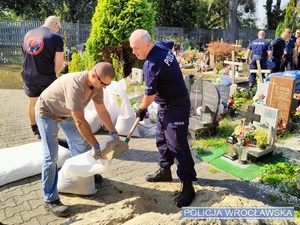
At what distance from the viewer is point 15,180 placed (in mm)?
3512

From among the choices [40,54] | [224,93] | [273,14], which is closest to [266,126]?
[224,93]

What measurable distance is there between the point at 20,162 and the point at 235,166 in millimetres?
2910

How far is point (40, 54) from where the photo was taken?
438cm

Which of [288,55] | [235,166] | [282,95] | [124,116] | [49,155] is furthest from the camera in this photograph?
[288,55]

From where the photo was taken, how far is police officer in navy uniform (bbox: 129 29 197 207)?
2.96 metres

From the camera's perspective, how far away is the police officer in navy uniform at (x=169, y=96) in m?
2.96

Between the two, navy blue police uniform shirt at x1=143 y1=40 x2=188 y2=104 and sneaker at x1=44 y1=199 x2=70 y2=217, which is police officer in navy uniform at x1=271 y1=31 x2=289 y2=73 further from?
sneaker at x1=44 y1=199 x2=70 y2=217

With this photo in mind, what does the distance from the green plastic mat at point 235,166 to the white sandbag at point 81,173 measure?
6.09 ft

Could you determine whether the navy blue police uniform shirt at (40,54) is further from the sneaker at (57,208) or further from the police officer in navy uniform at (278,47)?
A: the police officer in navy uniform at (278,47)

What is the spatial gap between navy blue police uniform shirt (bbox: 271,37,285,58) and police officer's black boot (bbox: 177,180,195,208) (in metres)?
7.30

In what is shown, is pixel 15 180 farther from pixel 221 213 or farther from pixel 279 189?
pixel 279 189

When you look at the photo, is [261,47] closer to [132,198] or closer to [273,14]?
[132,198]

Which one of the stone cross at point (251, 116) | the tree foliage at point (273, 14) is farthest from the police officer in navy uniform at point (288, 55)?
the tree foliage at point (273, 14)

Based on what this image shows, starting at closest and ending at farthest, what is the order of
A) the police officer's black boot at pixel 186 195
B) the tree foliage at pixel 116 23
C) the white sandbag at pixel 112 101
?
1. the police officer's black boot at pixel 186 195
2. the white sandbag at pixel 112 101
3. the tree foliage at pixel 116 23
